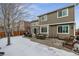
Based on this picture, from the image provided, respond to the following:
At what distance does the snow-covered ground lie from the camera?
3.03 meters

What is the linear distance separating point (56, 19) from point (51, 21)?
0.11 meters

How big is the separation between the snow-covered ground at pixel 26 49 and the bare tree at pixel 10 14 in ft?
0.38

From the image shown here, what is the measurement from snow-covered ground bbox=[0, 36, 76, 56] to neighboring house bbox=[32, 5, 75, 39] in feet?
0.92

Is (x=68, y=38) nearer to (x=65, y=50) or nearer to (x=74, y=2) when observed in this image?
(x=65, y=50)

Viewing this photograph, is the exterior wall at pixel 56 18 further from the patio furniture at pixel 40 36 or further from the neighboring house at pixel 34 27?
the patio furniture at pixel 40 36

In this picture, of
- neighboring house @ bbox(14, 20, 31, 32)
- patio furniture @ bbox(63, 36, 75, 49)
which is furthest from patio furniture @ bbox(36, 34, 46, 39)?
patio furniture @ bbox(63, 36, 75, 49)

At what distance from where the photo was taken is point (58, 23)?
3090 mm

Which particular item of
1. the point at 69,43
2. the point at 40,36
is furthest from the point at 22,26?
the point at 69,43

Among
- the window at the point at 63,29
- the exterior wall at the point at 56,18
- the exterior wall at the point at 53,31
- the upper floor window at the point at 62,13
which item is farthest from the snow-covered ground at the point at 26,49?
the upper floor window at the point at 62,13

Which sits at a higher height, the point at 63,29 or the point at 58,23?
the point at 58,23

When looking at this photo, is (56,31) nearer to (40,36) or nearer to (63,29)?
(63,29)

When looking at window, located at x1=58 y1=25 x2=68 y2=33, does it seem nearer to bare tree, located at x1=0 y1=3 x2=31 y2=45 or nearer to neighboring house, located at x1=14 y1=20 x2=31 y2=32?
neighboring house, located at x1=14 y1=20 x2=31 y2=32

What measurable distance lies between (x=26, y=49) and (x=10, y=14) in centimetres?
74

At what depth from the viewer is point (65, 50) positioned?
118 inches
